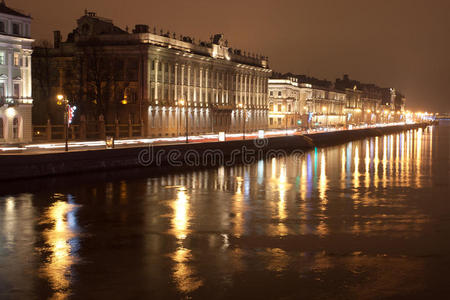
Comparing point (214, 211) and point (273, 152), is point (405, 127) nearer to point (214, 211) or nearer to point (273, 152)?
point (273, 152)

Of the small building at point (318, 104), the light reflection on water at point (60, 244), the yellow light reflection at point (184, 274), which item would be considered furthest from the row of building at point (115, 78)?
the small building at point (318, 104)

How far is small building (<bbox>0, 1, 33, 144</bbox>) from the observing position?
62156 mm

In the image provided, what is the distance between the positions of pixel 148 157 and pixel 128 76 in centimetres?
4366

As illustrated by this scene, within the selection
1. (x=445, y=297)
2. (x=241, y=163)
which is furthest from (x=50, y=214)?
(x=241, y=163)

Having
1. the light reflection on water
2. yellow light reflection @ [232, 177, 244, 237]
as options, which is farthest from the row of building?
the light reflection on water

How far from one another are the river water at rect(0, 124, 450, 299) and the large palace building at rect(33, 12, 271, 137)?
46.2 meters

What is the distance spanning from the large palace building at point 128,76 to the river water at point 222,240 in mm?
46194

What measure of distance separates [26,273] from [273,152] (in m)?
52.6

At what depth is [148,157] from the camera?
48781 mm

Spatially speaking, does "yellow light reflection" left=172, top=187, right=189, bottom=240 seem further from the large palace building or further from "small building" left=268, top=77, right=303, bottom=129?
"small building" left=268, top=77, right=303, bottom=129

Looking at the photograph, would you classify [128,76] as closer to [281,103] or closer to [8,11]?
[8,11]

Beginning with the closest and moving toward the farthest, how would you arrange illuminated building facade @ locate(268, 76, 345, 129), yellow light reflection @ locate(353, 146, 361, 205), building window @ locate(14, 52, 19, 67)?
yellow light reflection @ locate(353, 146, 361, 205) < building window @ locate(14, 52, 19, 67) < illuminated building facade @ locate(268, 76, 345, 129)

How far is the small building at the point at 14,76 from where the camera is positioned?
204 ft

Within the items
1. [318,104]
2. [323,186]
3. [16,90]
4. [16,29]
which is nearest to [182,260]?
[323,186]
